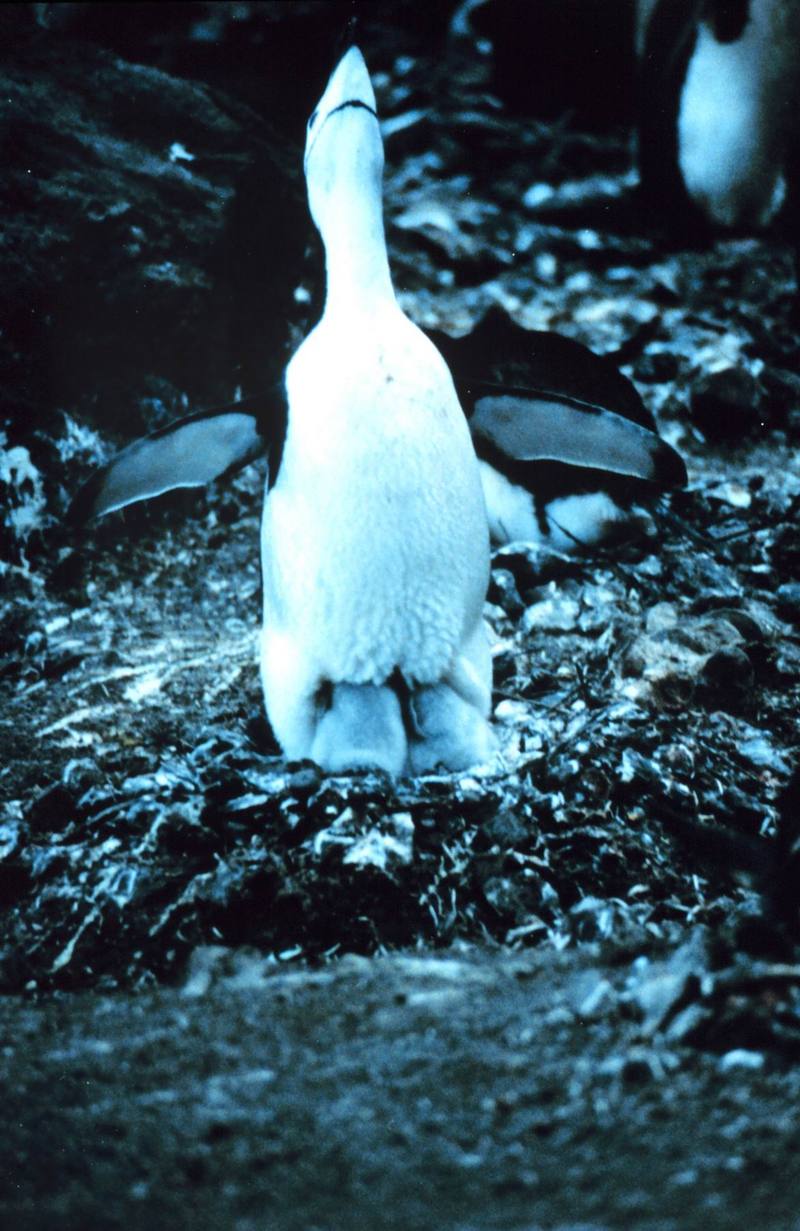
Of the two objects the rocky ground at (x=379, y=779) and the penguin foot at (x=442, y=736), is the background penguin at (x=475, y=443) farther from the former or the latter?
the penguin foot at (x=442, y=736)

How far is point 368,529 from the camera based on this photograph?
160cm

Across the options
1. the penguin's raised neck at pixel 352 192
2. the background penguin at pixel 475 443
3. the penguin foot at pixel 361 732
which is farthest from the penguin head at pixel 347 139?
the penguin foot at pixel 361 732

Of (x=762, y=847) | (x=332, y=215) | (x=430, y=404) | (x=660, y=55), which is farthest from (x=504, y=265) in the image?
(x=762, y=847)

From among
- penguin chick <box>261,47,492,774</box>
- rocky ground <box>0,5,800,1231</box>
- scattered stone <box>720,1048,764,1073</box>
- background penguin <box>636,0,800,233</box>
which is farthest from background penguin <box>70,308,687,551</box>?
background penguin <box>636,0,800,233</box>

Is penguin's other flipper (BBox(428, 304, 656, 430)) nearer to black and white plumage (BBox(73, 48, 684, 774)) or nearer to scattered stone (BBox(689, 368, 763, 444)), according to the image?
scattered stone (BBox(689, 368, 763, 444))

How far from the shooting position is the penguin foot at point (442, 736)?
1.64 meters

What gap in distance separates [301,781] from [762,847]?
641mm

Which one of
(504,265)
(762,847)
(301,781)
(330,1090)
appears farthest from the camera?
(504,265)

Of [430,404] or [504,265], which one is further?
[504,265]

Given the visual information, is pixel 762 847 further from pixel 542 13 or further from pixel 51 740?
pixel 542 13

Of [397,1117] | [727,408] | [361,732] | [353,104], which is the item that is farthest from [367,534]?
[727,408]

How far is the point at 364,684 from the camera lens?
1.65 metres

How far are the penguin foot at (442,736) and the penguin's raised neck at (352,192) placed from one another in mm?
629

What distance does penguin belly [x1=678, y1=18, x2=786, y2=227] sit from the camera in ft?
10.6
